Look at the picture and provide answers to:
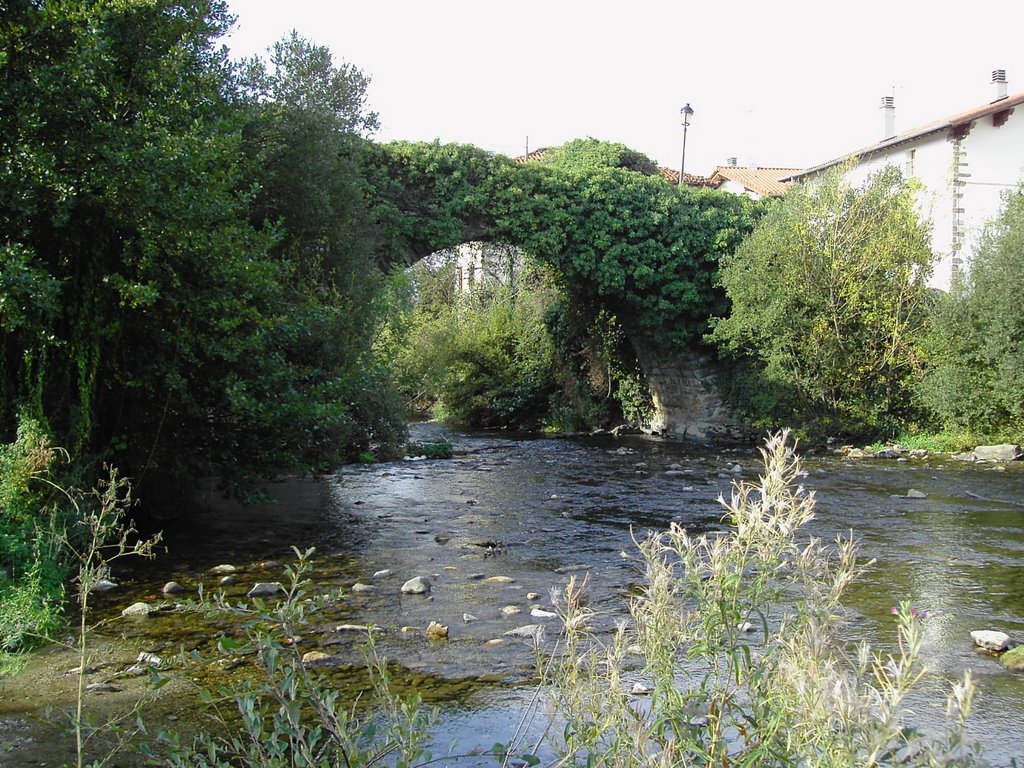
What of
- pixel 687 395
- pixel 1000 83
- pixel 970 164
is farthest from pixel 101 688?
pixel 1000 83

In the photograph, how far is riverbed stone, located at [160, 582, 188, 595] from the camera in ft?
25.3

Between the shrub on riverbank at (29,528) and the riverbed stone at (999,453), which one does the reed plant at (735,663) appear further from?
the riverbed stone at (999,453)

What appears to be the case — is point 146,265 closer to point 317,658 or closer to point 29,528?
point 29,528

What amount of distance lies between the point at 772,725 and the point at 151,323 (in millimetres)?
7755

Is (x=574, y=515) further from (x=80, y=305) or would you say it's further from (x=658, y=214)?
(x=658, y=214)

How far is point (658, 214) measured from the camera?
23234mm

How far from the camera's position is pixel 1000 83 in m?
27.8

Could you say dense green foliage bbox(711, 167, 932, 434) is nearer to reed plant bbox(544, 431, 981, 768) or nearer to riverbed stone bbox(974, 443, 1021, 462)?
riverbed stone bbox(974, 443, 1021, 462)

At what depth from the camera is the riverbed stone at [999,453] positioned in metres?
17.9

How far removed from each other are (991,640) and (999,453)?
13.6 m

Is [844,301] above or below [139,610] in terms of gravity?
above

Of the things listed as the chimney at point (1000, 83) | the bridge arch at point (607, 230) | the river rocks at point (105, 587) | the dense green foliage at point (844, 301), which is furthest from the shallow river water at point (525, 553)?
the chimney at point (1000, 83)

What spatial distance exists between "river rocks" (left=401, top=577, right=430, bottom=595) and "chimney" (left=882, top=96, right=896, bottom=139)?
30.9 meters

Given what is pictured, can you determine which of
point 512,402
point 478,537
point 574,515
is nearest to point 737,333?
point 512,402
